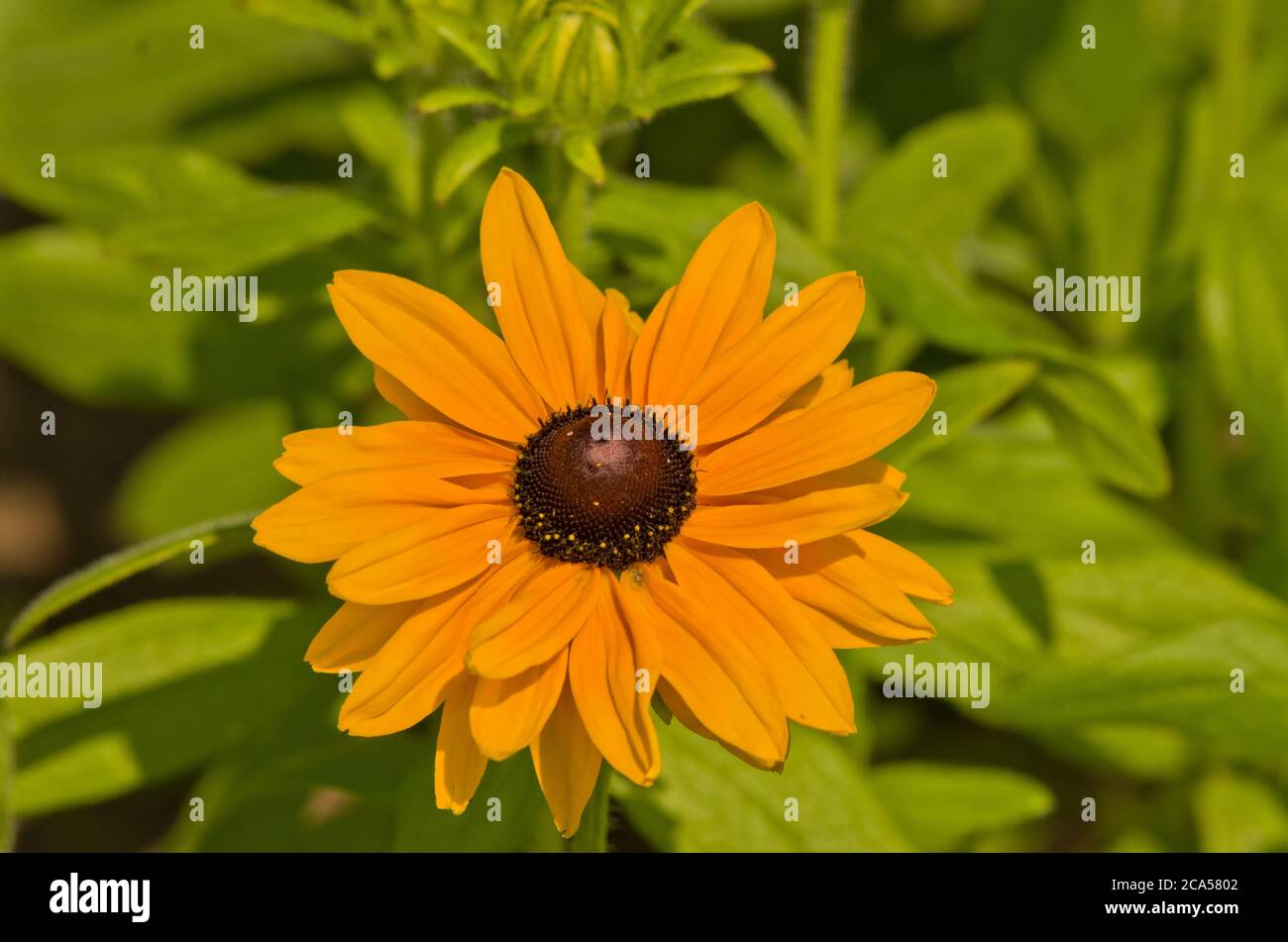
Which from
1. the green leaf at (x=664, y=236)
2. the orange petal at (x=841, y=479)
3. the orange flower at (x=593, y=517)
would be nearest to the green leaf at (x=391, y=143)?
the green leaf at (x=664, y=236)

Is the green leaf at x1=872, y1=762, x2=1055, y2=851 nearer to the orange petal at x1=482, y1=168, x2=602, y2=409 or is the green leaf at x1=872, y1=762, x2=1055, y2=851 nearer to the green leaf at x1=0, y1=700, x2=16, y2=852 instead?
the orange petal at x1=482, y1=168, x2=602, y2=409

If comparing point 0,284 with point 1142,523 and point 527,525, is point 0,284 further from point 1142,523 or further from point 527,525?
point 1142,523

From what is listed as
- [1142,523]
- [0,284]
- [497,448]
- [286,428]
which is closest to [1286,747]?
[1142,523]

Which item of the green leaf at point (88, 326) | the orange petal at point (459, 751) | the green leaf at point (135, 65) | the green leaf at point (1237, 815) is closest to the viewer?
the orange petal at point (459, 751)

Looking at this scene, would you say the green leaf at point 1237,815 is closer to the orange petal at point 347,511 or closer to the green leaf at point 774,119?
the green leaf at point 774,119

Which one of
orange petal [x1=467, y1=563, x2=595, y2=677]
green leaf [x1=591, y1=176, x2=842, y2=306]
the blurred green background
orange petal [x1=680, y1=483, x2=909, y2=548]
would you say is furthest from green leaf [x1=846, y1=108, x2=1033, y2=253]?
orange petal [x1=467, y1=563, x2=595, y2=677]

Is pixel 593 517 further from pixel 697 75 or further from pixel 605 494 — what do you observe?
pixel 697 75
